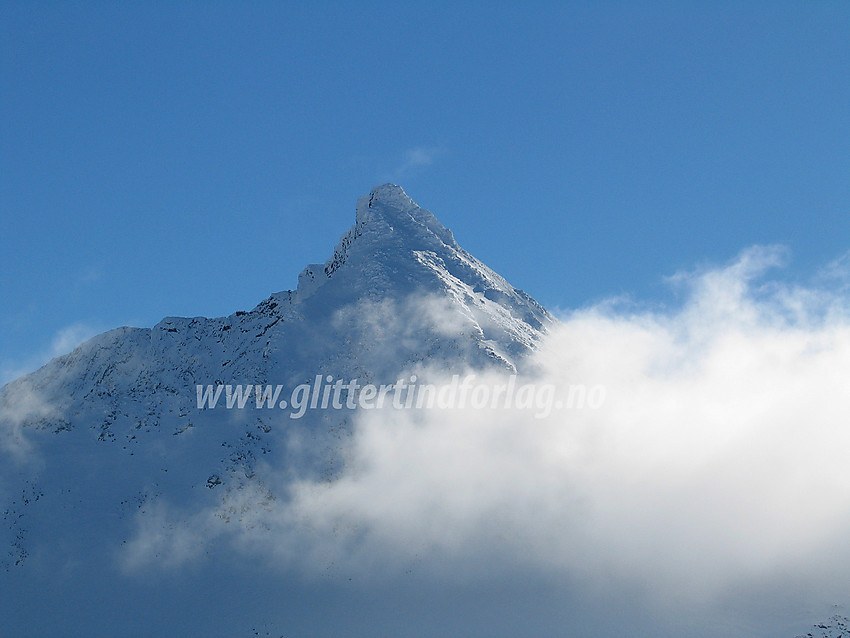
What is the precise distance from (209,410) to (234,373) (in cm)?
588

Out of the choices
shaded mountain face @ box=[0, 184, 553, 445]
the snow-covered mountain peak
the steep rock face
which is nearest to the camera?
the steep rock face

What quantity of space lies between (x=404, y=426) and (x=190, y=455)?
1012 inches

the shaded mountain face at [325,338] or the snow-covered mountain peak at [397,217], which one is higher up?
the snow-covered mountain peak at [397,217]

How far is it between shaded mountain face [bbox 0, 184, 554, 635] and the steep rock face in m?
0.19

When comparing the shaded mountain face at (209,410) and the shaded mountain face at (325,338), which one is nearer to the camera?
the shaded mountain face at (209,410)

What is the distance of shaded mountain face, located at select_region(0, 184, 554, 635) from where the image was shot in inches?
2911

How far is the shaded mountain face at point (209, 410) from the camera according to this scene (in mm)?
73938

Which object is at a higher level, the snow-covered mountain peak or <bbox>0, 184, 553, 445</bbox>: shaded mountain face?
the snow-covered mountain peak

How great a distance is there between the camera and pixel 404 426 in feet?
271

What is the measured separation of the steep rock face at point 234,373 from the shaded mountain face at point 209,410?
19 centimetres

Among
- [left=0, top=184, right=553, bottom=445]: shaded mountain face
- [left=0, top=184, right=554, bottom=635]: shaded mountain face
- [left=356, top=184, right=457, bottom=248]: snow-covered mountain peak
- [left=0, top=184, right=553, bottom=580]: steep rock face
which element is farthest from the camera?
[left=356, top=184, right=457, bottom=248]: snow-covered mountain peak

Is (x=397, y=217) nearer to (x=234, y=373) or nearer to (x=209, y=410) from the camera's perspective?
(x=234, y=373)

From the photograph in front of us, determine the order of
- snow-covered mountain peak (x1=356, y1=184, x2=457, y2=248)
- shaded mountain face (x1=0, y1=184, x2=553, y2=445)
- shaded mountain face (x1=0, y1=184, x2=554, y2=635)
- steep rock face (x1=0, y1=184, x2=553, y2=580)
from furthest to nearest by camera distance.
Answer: snow-covered mountain peak (x1=356, y1=184, x2=457, y2=248) → shaded mountain face (x1=0, y1=184, x2=553, y2=445) → steep rock face (x1=0, y1=184, x2=553, y2=580) → shaded mountain face (x1=0, y1=184, x2=554, y2=635)

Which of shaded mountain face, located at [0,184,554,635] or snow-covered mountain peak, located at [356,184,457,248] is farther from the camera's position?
snow-covered mountain peak, located at [356,184,457,248]
